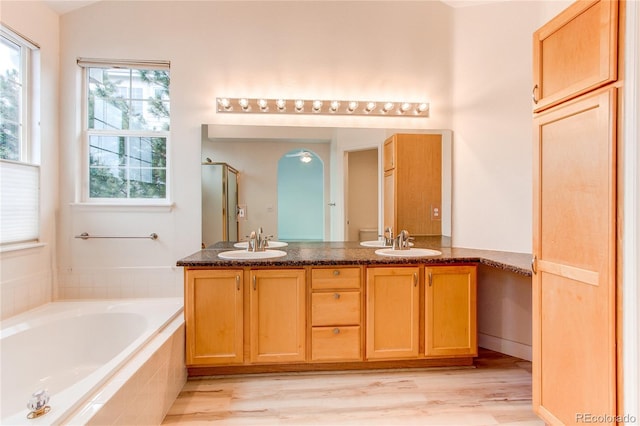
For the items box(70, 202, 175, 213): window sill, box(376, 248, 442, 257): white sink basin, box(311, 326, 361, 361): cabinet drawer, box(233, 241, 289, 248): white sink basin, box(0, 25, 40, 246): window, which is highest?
box(0, 25, 40, 246): window

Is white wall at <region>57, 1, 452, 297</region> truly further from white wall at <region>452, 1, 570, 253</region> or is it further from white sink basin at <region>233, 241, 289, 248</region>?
white sink basin at <region>233, 241, 289, 248</region>

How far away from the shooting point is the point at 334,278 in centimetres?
221

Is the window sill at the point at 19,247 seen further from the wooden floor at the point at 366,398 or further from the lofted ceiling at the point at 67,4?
the lofted ceiling at the point at 67,4

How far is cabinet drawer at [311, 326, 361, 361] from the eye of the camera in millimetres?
2195

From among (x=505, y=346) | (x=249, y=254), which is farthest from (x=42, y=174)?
(x=505, y=346)

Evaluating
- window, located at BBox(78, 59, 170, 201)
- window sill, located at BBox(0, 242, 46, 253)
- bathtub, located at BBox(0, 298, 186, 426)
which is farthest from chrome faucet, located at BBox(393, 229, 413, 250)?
window sill, located at BBox(0, 242, 46, 253)

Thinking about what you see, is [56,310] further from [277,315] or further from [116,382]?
[277,315]

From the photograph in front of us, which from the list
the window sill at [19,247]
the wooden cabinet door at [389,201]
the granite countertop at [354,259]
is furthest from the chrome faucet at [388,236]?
the window sill at [19,247]

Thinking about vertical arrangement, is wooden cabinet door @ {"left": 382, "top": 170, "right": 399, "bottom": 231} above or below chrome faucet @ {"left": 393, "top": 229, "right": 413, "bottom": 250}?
above

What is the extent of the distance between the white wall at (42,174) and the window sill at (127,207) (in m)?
0.21

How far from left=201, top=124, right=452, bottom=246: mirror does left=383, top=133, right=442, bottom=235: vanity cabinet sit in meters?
0.05

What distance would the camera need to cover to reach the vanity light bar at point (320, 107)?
8.80ft

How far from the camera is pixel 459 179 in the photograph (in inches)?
111

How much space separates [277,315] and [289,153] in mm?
1345
